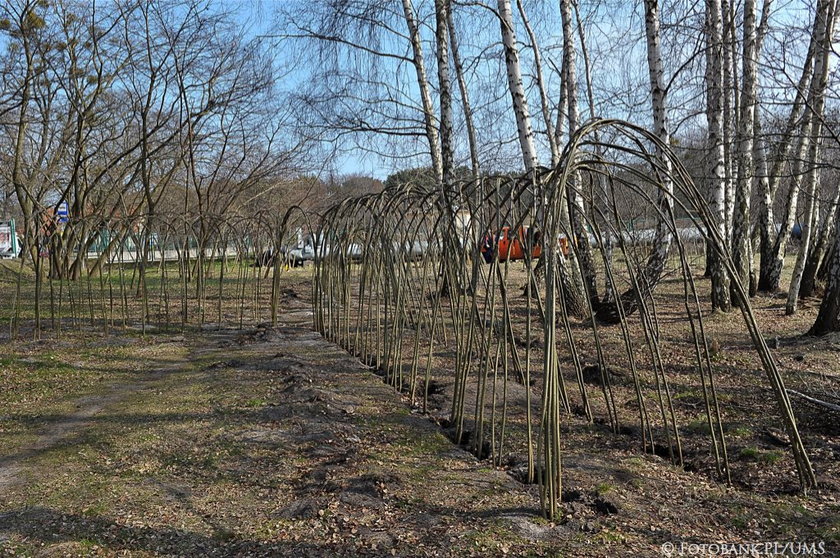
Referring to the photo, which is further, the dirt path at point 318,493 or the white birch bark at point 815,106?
the white birch bark at point 815,106

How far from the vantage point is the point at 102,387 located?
6.67 meters

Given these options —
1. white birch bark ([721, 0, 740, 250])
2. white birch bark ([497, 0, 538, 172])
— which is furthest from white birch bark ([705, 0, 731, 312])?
white birch bark ([497, 0, 538, 172])

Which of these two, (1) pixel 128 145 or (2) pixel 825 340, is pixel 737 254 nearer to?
(2) pixel 825 340

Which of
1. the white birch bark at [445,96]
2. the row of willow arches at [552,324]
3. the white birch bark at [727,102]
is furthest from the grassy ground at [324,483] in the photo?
the white birch bark at [445,96]

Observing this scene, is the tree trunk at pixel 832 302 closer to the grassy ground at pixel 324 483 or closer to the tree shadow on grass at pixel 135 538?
the grassy ground at pixel 324 483

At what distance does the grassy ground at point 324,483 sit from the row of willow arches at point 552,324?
0.21m

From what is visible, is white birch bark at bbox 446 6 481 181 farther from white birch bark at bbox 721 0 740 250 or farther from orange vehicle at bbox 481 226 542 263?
orange vehicle at bbox 481 226 542 263

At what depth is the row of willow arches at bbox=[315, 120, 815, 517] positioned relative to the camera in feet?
11.2

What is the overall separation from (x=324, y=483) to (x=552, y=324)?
170cm

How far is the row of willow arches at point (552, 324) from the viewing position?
3.41 m


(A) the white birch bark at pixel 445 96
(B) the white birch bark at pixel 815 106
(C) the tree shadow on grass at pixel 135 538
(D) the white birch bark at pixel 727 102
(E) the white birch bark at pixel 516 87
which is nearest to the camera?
(C) the tree shadow on grass at pixel 135 538

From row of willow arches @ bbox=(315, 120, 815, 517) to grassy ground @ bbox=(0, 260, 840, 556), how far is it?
0.21 meters

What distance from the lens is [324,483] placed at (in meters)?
3.80

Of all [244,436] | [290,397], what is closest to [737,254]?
[290,397]
